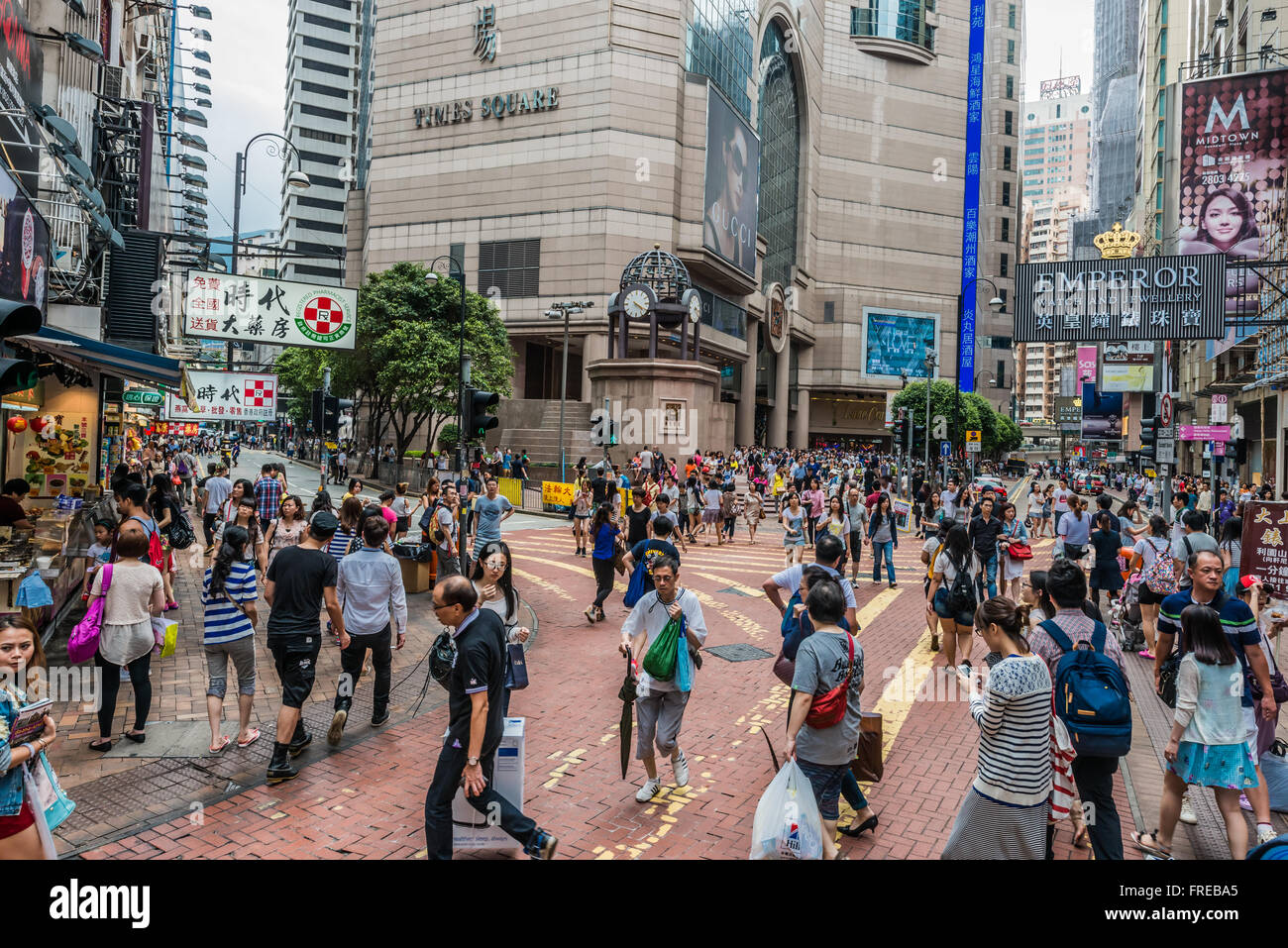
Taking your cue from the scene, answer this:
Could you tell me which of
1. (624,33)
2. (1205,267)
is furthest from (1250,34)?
(624,33)

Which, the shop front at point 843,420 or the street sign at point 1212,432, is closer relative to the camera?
the street sign at point 1212,432

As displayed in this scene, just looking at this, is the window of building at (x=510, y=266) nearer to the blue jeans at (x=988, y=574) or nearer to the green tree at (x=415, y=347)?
the green tree at (x=415, y=347)

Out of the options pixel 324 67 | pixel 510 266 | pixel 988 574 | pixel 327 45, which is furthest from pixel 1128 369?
pixel 327 45

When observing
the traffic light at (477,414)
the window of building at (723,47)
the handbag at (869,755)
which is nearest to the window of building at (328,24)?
the window of building at (723,47)

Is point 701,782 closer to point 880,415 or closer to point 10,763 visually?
point 10,763

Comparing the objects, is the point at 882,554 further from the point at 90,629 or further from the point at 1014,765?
the point at 90,629

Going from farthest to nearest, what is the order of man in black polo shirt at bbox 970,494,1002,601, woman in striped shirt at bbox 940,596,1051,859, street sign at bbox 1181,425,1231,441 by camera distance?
street sign at bbox 1181,425,1231,441
man in black polo shirt at bbox 970,494,1002,601
woman in striped shirt at bbox 940,596,1051,859

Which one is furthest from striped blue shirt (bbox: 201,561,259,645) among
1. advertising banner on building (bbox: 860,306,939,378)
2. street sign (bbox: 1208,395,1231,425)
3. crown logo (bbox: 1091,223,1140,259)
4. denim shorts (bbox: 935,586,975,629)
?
advertising banner on building (bbox: 860,306,939,378)

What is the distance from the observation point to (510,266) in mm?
50531

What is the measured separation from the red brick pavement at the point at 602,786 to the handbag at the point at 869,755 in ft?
0.49

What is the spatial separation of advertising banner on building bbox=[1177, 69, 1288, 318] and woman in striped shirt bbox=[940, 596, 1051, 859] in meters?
26.8

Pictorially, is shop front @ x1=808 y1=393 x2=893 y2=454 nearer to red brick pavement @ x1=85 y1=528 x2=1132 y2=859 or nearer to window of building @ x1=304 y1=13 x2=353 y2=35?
window of building @ x1=304 y1=13 x2=353 y2=35

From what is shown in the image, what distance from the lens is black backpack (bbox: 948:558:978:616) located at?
8594 mm

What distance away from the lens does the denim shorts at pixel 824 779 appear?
14.4 feet
